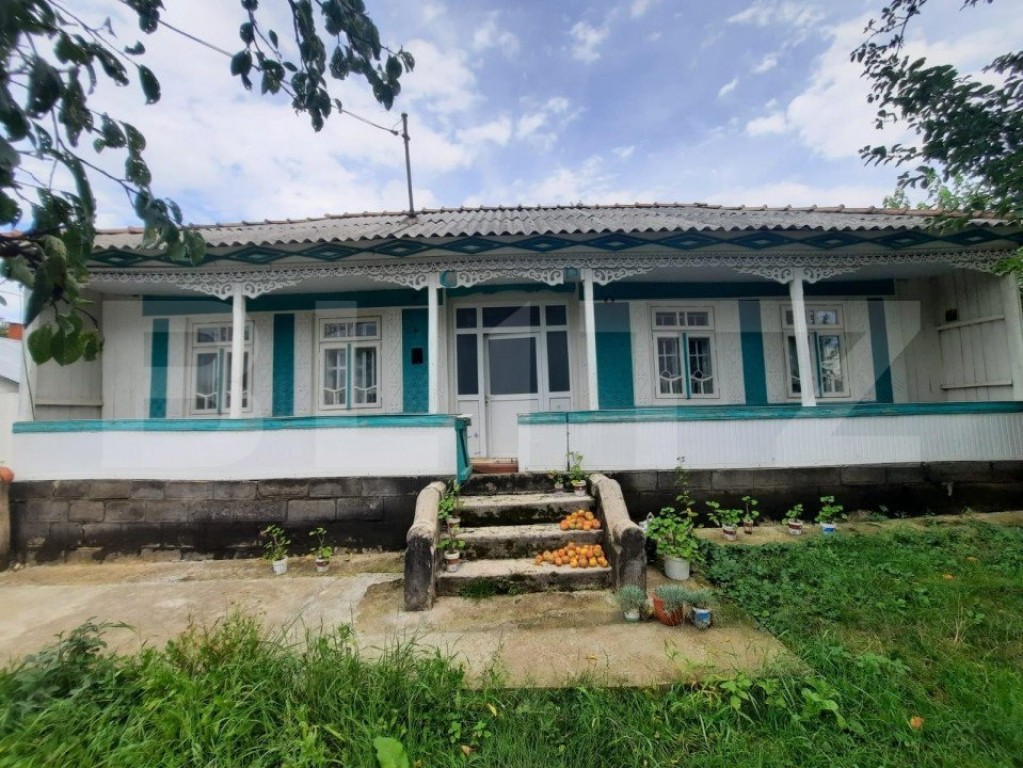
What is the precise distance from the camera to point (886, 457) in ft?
17.1

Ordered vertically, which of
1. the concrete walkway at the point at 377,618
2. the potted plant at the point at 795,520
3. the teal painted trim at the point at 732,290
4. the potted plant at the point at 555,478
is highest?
the teal painted trim at the point at 732,290

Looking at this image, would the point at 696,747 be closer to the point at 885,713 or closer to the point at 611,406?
the point at 885,713

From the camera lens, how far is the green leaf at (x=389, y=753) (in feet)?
6.19

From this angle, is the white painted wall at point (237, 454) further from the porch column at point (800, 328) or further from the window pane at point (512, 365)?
the porch column at point (800, 328)

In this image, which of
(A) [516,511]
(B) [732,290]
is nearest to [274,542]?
(A) [516,511]

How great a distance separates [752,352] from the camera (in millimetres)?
6949

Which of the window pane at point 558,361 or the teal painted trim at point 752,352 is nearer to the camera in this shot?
the window pane at point 558,361

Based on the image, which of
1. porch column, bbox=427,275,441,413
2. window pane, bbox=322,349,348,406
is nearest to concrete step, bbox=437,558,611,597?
porch column, bbox=427,275,441,413

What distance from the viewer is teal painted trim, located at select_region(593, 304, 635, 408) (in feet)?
22.3

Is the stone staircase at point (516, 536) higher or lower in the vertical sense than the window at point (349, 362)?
lower

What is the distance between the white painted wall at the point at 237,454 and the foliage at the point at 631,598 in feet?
7.65

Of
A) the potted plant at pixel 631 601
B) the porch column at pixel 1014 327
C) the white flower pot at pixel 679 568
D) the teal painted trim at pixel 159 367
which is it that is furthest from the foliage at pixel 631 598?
the teal painted trim at pixel 159 367

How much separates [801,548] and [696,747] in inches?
111

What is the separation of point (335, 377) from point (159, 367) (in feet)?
8.74
